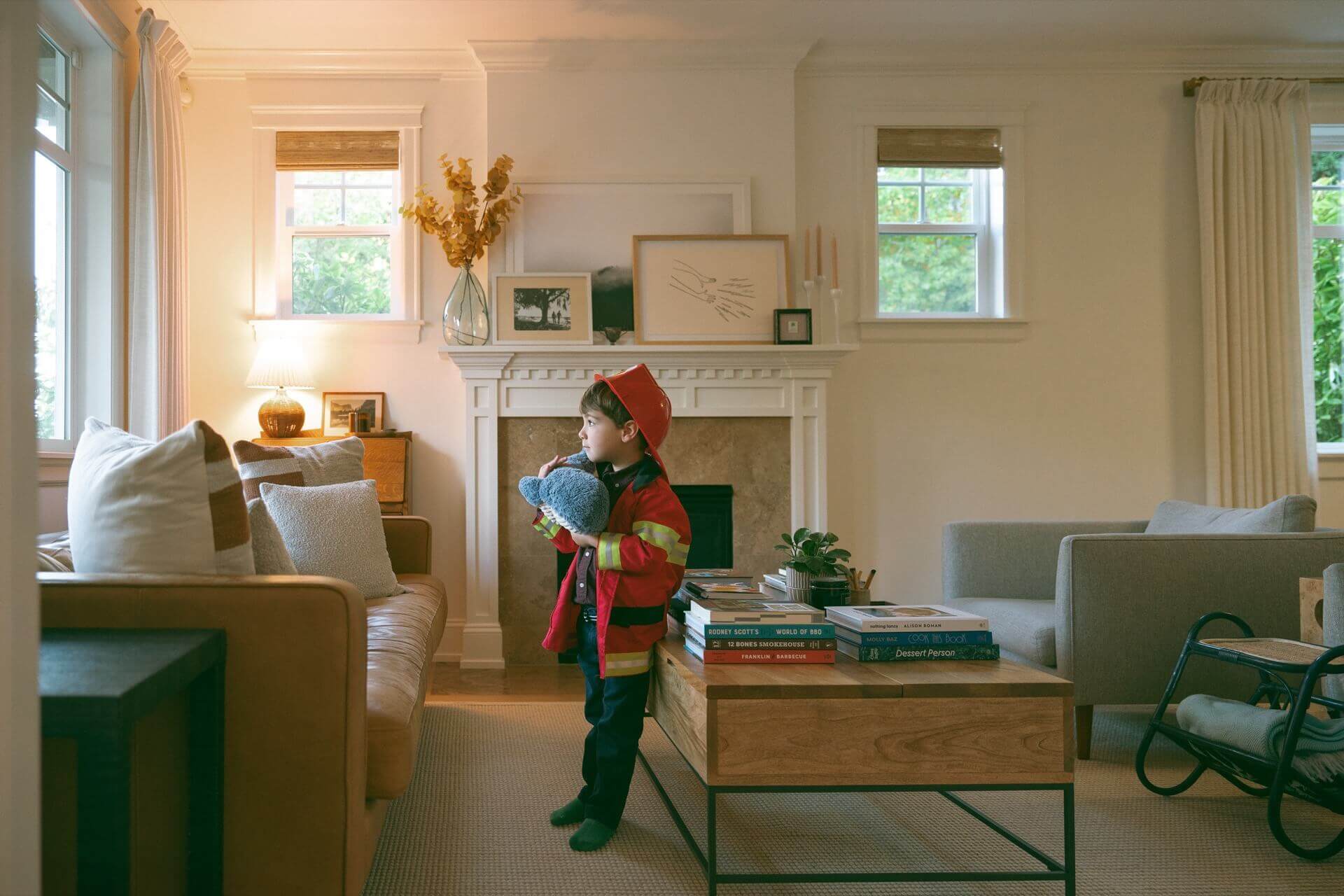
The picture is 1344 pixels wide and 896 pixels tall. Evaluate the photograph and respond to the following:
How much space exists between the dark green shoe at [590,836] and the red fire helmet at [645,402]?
2.58ft

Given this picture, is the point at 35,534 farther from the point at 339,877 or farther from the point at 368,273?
the point at 368,273

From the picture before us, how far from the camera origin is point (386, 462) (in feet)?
13.5

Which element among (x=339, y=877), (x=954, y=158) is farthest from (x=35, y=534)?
(x=954, y=158)

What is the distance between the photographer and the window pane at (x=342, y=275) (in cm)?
440

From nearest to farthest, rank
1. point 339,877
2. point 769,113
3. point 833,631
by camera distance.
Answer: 1. point 339,877
2. point 833,631
3. point 769,113

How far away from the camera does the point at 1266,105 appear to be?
444 cm

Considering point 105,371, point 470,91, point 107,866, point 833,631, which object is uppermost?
point 470,91

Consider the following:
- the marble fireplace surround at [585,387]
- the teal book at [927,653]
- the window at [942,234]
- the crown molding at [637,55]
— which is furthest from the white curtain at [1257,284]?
the teal book at [927,653]

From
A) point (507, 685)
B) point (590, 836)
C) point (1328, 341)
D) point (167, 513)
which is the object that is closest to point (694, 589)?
point (590, 836)

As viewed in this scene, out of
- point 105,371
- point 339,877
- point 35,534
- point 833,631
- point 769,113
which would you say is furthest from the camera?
point 769,113

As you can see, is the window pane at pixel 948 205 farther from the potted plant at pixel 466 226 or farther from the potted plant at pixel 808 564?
the potted plant at pixel 808 564

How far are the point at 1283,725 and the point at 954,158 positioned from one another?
10.4 ft

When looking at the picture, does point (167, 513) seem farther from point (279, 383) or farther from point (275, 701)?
point (279, 383)

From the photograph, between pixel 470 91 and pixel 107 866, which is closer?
pixel 107 866
